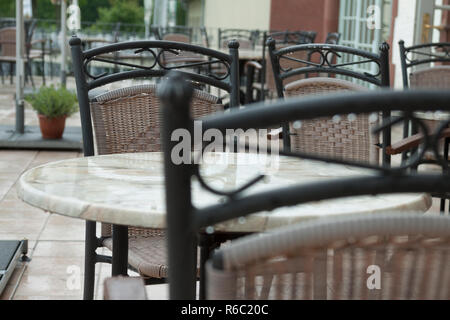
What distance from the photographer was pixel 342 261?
790 millimetres

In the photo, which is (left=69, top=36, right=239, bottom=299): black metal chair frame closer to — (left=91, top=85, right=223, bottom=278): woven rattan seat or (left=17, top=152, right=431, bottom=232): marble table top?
(left=91, top=85, right=223, bottom=278): woven rattan seat

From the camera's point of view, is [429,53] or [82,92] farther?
[429,53]

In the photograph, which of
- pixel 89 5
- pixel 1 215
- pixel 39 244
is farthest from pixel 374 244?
pixel 89 5

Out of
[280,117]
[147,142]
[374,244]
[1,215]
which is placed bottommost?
[1,215]

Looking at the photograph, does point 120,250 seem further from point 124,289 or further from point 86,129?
point 124,289

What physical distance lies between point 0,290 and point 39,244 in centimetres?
72

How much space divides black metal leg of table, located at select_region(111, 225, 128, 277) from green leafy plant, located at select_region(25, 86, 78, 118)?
12.9 ft

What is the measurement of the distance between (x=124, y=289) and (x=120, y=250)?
31.7 inches

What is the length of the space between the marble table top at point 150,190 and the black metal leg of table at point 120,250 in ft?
0.53

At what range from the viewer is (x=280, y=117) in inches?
27.3

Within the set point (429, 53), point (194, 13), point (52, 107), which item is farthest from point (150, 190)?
point (194, 13)

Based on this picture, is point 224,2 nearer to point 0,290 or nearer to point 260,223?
point 0,290

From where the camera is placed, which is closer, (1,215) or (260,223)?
(260,223)
